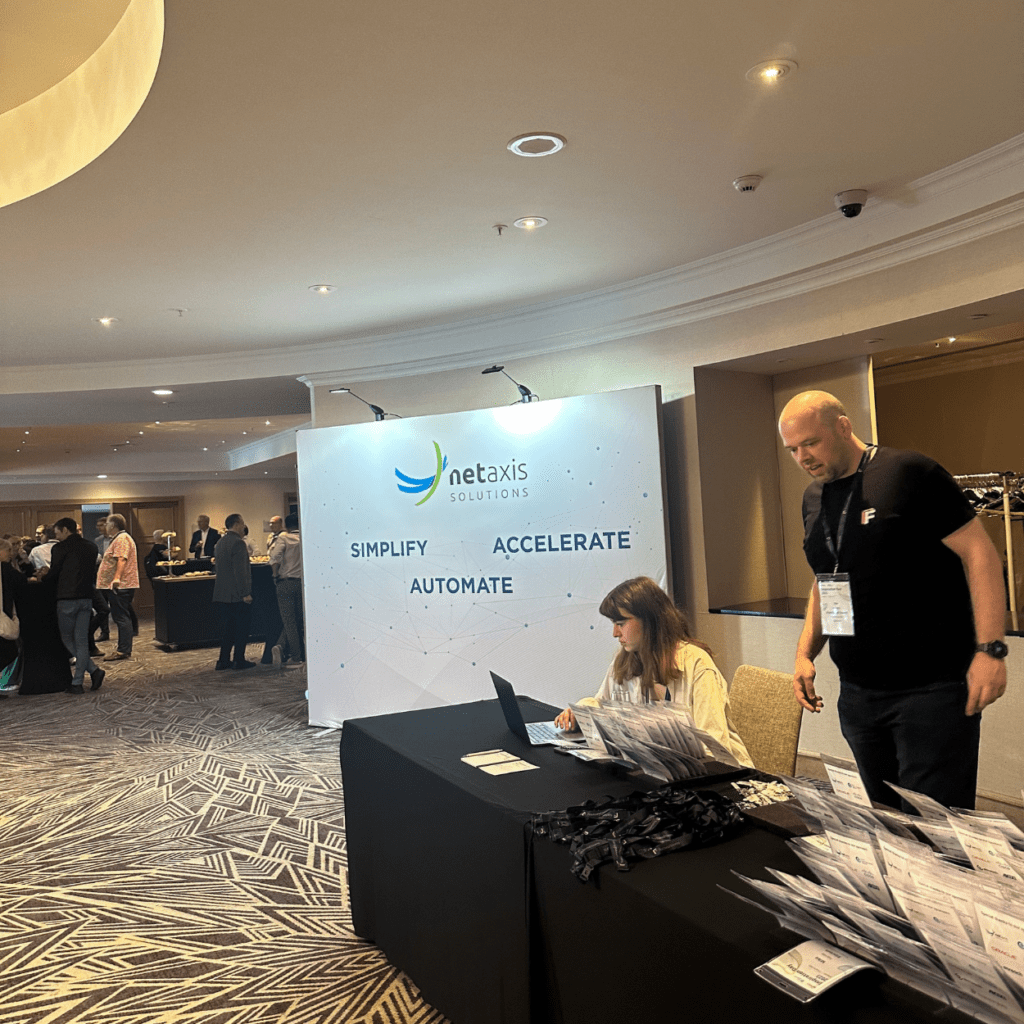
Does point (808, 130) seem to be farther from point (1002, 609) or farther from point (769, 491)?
point (769, 491)

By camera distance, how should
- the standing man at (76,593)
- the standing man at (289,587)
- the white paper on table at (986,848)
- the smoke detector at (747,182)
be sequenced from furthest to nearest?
the standing man at (289,587)
the standing man at (76,593)
the smoke detector at (747,182)
the white paper on table at (986,848)

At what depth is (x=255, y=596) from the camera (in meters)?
10.6

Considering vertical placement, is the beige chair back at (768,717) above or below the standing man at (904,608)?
below

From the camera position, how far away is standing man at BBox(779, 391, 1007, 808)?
7.60 ft

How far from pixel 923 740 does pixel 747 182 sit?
7.90 ft

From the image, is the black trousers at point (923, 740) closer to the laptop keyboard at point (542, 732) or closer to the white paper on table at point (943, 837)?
the laptop keyboard at point (542, 732)

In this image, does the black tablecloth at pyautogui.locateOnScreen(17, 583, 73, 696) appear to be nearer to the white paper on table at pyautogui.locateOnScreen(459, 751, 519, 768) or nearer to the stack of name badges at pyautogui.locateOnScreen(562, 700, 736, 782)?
the white paper on table at pyautogui.locateOnScreen(459, 751, 519, 768)

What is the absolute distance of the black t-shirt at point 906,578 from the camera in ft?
7.77

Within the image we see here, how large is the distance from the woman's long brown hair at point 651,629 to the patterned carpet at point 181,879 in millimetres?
1146

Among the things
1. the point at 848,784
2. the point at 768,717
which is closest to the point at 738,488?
the point at 768,717

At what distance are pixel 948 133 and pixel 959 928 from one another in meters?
3.15

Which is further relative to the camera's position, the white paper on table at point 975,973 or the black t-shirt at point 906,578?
the black t-shirt at point 906,578

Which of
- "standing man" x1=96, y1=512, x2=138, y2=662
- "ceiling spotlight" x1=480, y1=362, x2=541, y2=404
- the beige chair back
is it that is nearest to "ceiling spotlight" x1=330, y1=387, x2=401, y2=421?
"ceiling spotlight" x1=480, y1=362, x2=541, y2=404

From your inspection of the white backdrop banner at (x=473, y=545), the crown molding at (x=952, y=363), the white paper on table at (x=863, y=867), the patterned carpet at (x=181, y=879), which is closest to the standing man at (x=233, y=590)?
the patterned carpet at (x=181, y=879)
